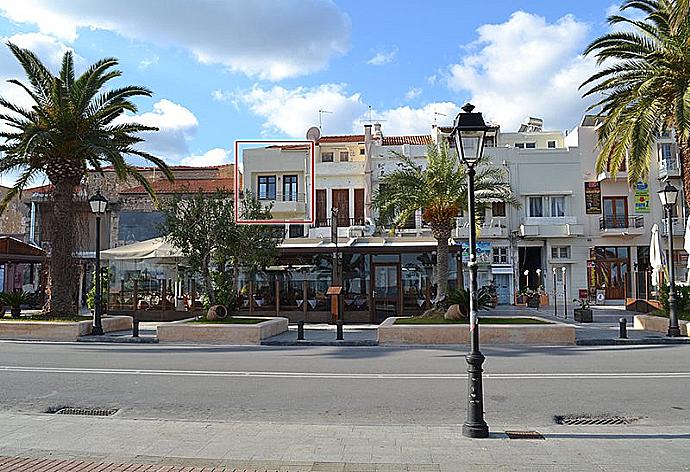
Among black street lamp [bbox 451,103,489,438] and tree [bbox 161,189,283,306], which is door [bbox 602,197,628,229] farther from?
black street lamp [bbox 451,103,489,438]

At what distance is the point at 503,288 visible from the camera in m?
43.2

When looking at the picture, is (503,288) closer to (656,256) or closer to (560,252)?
(560,252)

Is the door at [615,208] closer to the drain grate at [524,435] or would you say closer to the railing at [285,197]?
the railing at [285,197]

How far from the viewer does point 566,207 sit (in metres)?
43.4

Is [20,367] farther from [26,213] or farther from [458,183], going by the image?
[26,213]

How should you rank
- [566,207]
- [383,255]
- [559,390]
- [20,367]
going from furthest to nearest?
[566,207], [383,255], [20,367], [559,390]

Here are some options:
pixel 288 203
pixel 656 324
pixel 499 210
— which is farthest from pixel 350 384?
pixel 499 210

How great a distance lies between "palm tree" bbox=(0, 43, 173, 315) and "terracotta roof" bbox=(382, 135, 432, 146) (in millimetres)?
28152

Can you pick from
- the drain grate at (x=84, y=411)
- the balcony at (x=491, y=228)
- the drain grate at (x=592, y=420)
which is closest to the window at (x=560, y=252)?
the balcony at (x=491, y=228)

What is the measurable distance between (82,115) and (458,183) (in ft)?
42.1

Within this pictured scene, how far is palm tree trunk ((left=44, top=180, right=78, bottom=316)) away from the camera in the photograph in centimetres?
2153

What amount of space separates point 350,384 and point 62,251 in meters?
14.2

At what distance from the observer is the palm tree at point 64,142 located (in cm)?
2120

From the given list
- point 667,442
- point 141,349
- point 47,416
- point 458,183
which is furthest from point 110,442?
point 458,183
